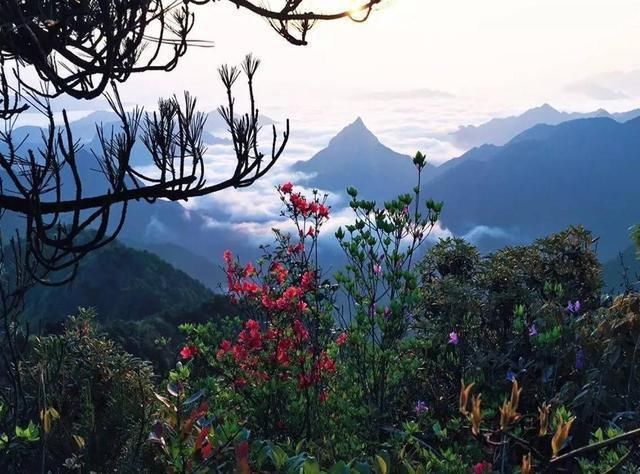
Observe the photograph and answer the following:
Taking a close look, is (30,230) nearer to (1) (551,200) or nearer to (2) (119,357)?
(2) (119,357)

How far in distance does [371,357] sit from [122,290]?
33932 millimetres

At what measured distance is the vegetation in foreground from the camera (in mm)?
3576

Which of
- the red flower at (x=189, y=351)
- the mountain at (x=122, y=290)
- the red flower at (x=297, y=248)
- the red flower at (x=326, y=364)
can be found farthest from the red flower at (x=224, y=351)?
the mountain at (x=122, y=290)

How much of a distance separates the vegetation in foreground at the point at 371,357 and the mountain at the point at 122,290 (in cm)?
2850

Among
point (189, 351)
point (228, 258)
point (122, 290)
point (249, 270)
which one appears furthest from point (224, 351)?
point (122, 290)

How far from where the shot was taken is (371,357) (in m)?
4.23

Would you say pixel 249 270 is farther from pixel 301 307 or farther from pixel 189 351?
pixel 189 351

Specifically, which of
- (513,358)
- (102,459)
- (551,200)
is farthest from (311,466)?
(551,200)

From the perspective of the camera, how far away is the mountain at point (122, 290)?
112 feet

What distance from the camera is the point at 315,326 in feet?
15.3

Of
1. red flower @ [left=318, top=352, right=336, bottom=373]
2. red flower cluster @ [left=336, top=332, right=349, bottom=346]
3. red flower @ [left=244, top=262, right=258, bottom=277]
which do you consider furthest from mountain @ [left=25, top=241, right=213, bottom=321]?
red flower @ [left=318, top=352, right=336, bottom=373]

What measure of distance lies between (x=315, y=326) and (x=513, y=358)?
145 centimetres

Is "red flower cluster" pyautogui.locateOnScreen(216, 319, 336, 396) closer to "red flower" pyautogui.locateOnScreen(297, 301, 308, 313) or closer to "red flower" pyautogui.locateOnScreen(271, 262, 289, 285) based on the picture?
"red flower" pyautogui.locateOnScreen(297, 301, 308, 313)

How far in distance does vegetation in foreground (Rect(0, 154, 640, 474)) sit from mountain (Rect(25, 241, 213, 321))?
28.5m
